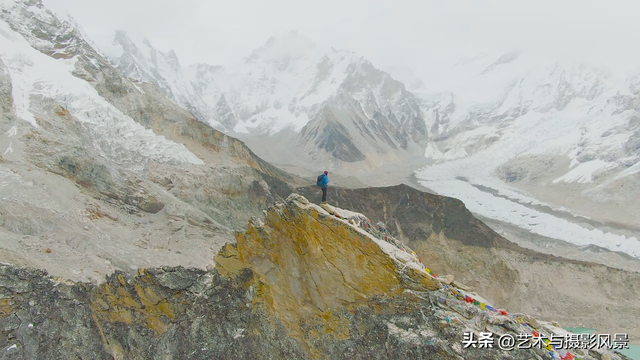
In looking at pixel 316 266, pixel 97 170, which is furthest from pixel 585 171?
pixel 316 266

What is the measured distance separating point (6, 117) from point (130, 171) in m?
13.1

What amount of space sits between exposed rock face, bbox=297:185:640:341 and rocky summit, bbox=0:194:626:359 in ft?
102

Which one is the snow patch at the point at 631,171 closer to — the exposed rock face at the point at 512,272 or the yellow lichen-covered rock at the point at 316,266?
the exposed rock face at the point at 512,272

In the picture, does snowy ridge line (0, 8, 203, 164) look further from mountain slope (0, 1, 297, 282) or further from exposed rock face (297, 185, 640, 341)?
exposed rock face (297, 185, 640, 341)

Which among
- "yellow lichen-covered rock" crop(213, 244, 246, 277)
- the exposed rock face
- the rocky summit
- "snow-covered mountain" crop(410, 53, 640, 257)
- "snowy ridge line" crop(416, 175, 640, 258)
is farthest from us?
"snow-covered mountain" crop(410, 53, 640, 257)

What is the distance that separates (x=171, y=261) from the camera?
3425 cm

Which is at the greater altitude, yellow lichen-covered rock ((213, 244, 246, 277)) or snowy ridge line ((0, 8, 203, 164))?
yellow lichen-covered rock ((213, 244, 246, 277))

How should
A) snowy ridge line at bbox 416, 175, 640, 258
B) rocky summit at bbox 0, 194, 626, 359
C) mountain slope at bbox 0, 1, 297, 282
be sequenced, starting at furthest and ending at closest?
snowy ridge line at bbox 416, 175, 640, 258 → mountain slope at bbox 0, 1, 297, 282 → rocky summit at bbox 0, 194, 626, 359

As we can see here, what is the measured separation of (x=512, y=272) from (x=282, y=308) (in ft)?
121

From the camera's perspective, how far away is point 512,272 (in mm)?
44750

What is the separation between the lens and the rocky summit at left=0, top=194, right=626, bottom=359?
513 inches

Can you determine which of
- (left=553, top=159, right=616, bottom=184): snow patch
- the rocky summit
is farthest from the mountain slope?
(left=553, top=159, right=616, bottom=184): snow patch

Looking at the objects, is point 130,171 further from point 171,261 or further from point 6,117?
point 171,261

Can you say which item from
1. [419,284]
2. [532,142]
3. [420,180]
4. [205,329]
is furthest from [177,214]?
[532,142]
